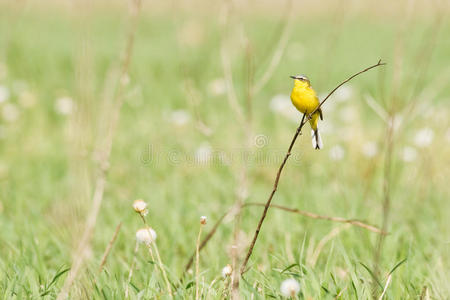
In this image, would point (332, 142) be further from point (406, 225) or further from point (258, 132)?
point (406, 225)

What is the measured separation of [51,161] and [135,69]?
9.84 ft

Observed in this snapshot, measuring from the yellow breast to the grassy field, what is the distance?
→ 14 centimetres

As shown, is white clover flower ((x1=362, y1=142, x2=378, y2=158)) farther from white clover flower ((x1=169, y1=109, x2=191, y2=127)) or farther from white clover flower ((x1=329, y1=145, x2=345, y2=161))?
white clover flower ((x1=169, y1=109, x2=191, y2=127))

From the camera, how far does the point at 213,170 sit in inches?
167

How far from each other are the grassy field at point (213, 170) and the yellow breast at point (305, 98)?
0.48ft

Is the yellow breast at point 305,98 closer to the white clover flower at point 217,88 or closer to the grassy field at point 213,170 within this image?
the grassy field at point 213,170

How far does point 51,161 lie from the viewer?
173 inches

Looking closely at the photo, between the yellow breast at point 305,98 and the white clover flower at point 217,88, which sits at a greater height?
the yellow breast at point 305,98

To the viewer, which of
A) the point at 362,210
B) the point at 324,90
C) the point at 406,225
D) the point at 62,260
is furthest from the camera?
the point at 324,90

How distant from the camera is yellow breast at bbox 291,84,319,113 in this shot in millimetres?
1514

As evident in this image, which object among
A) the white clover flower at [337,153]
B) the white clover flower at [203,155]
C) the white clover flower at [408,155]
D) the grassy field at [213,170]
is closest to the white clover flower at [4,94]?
the grassy field at [213,170]

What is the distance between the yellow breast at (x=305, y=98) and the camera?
4.97 ft

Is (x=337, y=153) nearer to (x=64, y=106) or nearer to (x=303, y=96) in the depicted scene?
(x=303, y=96)

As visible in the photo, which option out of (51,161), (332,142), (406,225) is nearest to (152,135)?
(51,161)
